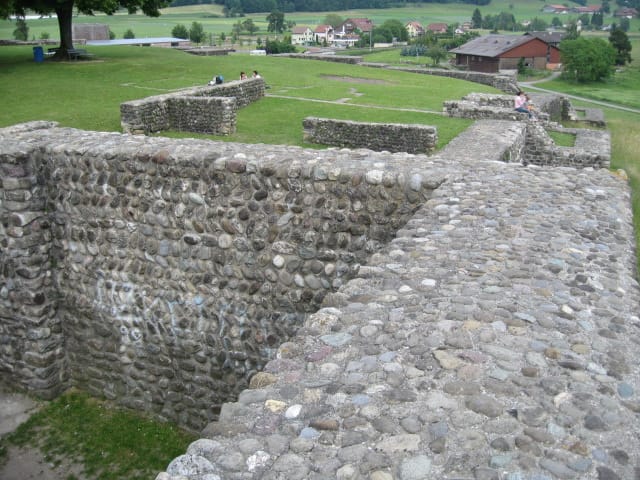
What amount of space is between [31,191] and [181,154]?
6.78ft

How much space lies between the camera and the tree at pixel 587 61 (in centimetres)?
6531

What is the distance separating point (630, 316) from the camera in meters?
3.55

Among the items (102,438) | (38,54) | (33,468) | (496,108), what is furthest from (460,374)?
(38,54)

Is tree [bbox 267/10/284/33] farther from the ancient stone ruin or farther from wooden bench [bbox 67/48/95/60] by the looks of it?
the ancient stone ruin

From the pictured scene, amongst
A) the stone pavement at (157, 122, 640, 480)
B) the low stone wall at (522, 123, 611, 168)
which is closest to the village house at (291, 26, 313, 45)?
the low stone wall at (522, 123, 611, 168)

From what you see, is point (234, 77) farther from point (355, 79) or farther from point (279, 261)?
point (279, 261)

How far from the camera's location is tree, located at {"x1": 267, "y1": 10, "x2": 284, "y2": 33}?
5610 inches

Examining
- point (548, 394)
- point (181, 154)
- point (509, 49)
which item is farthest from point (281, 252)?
point (509, 49)

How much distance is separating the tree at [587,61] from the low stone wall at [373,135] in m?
57.9

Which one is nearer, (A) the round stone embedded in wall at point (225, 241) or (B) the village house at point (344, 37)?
(A) the round stone embedded in wall at point (225, 241)

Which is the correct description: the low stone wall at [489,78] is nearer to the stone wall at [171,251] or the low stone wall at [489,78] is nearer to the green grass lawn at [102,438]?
the stone wall at [171,251]

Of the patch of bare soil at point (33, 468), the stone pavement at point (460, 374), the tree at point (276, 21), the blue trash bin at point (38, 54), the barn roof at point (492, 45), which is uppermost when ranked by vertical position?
the tree at point (276, 21)

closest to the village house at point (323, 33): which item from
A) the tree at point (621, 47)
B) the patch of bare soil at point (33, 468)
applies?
the tree at point (621, 47)

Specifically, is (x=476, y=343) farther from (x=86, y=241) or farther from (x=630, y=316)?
(x=86, y=241)
